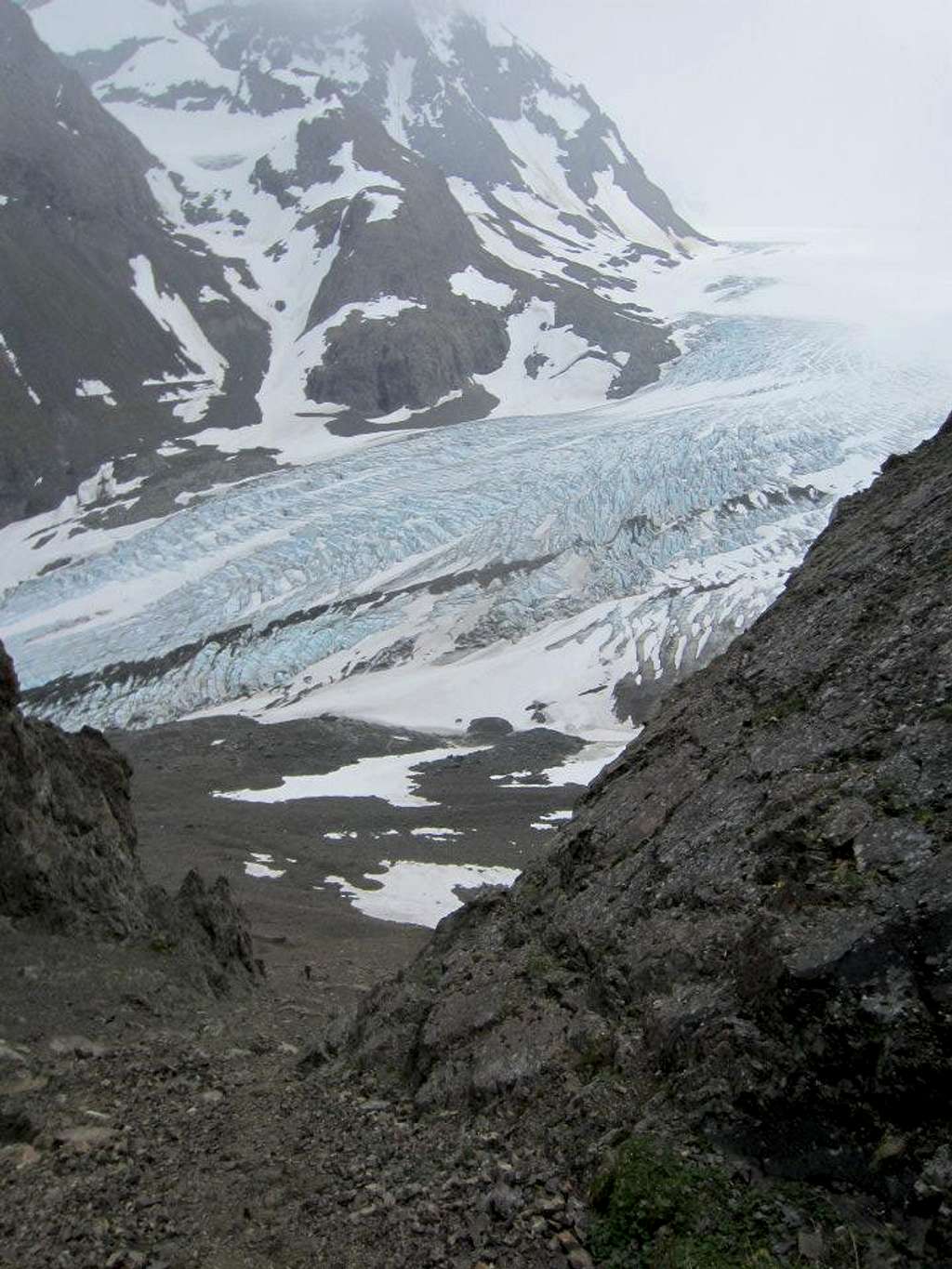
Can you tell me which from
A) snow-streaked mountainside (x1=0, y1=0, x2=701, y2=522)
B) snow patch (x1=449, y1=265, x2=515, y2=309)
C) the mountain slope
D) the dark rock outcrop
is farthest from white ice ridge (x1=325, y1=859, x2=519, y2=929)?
snow patch (x1=449, y1=265, x2=515, y2=309)

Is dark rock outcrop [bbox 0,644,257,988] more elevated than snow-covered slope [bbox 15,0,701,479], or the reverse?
snow-covered slope [bbox 15,0,701,479]

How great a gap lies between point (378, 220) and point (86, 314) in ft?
128

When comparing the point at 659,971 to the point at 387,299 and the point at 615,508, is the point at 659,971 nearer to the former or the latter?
the point at 615,508

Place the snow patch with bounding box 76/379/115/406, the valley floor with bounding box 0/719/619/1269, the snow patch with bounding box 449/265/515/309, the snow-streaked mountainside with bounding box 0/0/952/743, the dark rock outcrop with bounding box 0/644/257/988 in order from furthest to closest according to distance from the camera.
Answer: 1. the snow patch with bounding box 449/265/515/309
2. the snow patch with bounding box 76/379/115/406
3. the snow-streaked mountainside with bounding box 0/0/952/743
4. the dark rock outcrop with bounding box 0/644/257/988
5. the valley floor with bounding box 0/719/619/1269

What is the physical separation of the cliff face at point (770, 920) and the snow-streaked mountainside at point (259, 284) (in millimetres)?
78685

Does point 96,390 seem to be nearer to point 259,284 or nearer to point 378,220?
point 259,284

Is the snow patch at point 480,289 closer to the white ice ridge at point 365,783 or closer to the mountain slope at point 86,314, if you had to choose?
the mountain slope at point 86,314

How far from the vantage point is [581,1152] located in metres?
6.25

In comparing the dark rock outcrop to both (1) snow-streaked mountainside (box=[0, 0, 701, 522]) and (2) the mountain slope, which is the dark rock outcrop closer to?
(1) snow-streaked mountainside (box=[0, 0, 701, 522])

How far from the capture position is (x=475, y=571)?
65.9 m

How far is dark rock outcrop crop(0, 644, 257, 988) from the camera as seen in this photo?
43.7 ft

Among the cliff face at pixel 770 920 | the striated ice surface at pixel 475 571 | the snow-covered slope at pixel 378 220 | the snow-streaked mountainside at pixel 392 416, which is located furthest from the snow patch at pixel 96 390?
the cliff face at pixel 770 920

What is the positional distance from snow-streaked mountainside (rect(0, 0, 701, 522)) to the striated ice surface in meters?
18.7

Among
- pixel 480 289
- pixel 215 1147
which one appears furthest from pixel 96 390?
pixel 215 1147
